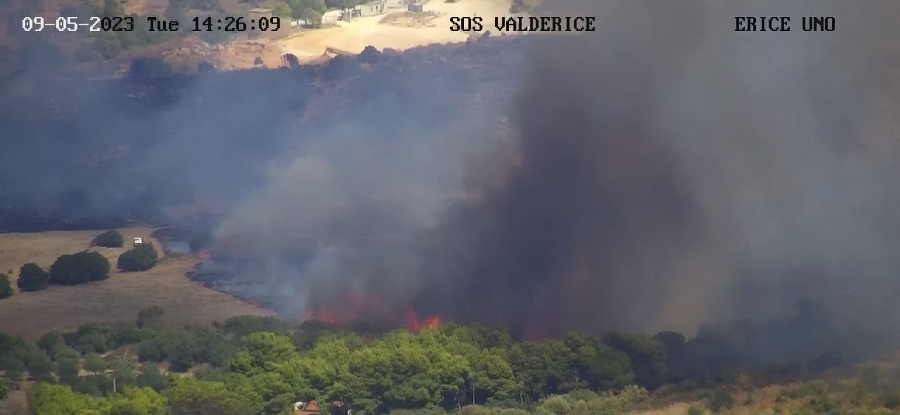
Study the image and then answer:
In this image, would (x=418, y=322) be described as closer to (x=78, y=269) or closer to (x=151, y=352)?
A: (x=151, y=352)

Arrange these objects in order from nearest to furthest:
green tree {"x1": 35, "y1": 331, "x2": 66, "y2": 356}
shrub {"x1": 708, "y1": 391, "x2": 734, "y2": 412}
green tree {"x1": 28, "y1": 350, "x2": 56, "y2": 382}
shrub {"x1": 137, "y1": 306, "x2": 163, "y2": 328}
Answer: shrub {"x1": 708, "y1": 391, "x2": 734, "y2": 412}
green tree {"x1": 28, "y1": 350, "x2": 56, "y2": 382}
green tree {"x1": 35, "y1": 331, "x2": 66, "y2": 356}
shrub {"x1": 137, "y1": 306, "x2": 163, "y2": 328}

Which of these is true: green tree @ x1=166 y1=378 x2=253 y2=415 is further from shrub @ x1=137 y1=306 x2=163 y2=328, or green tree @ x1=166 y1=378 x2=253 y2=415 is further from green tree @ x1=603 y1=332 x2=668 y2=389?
shrub @ x1=137 y1=306 x2=163 y2=328

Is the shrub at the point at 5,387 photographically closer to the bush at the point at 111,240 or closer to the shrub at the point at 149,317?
the shrub at the point at 149,317

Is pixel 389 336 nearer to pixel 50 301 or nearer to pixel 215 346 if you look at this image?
pixel 215 346

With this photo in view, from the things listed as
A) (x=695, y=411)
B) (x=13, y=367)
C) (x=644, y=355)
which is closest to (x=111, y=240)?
(x=13, y=367)

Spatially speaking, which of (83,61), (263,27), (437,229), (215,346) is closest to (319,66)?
(263,27)

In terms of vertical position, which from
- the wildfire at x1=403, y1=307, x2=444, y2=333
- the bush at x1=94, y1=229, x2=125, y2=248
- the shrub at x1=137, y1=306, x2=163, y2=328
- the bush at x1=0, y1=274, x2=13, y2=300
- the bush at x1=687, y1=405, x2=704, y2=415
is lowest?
the bush at x1=687, y1=405, x2=704, y2=415

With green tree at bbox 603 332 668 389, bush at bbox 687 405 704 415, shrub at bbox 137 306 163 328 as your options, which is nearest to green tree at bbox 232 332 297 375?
shrub at bbox 137 306 163 328
